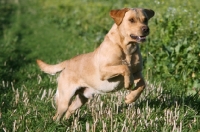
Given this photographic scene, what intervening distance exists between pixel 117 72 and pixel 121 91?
6.34 feet

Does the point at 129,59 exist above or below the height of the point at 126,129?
above

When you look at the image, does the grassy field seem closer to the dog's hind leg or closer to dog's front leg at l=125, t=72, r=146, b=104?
the dog's hind leg

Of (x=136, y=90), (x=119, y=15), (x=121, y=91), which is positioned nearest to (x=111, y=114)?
(x=136, y=90)

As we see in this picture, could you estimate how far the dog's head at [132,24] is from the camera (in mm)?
5930

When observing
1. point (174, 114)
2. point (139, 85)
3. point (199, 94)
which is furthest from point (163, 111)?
point (199, 94)

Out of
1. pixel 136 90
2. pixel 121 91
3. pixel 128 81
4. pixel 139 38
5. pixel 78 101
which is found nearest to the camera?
pixel 128 81

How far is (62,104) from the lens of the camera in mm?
6715

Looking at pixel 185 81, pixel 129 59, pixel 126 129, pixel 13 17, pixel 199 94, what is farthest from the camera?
pixel 13 17

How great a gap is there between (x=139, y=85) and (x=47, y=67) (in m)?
1.88

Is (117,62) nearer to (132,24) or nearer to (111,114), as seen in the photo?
(132,24)

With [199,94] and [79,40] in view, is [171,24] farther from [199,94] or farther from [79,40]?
[79,40]

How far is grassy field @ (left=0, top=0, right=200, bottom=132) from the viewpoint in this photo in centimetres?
588

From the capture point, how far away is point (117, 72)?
593cm

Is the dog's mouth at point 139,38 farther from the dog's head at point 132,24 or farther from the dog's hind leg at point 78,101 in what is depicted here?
the dog's hind leg at point 78,101
